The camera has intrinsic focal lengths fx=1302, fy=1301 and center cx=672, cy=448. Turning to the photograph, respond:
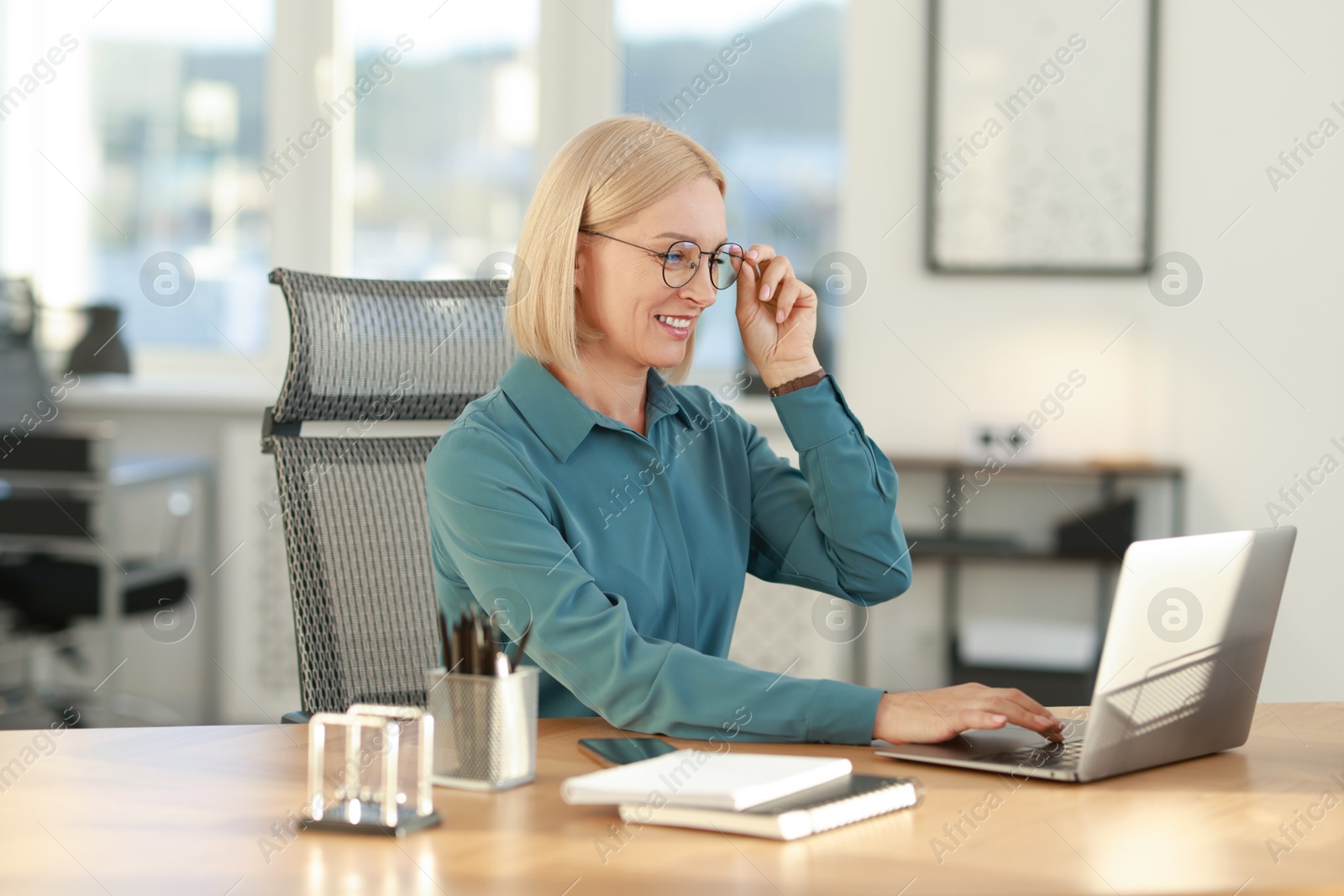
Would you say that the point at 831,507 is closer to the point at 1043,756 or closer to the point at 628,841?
Result: the point at 1043,756

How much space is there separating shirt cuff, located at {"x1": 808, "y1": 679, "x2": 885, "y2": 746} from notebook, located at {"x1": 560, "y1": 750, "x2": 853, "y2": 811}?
5.0 inches

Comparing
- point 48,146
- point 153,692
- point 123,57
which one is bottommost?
point 153,692

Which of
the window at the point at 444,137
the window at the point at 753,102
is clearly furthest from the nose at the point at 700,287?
the window at the point at 444,137

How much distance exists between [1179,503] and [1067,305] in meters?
0.55

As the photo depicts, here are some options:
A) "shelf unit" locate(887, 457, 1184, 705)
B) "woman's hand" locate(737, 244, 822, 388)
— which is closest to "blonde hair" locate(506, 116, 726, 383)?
"woman's hand" locate(737, 244, 822, 388)

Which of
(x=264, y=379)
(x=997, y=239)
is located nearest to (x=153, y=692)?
(x=264, y=379)

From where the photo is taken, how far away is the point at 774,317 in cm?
159

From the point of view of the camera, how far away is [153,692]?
3.66 meters

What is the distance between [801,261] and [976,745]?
8.18 feet

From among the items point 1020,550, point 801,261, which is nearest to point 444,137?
point 801,261

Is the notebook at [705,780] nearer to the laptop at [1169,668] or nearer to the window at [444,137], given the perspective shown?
the laptop at [1169,668]

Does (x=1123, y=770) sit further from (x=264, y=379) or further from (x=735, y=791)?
(x=264, y=379)

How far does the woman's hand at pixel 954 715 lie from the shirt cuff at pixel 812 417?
45 cm

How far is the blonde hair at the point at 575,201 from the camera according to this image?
1439 mm
